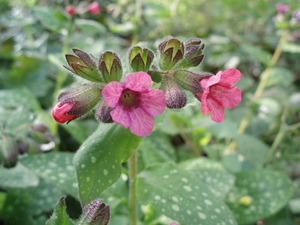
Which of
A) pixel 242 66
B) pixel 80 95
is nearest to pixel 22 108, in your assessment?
pixel 80 95

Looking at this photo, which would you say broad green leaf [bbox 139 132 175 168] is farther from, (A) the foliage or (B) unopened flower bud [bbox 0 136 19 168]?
(B) unopened flower bud [bbox 0 136 19 168]

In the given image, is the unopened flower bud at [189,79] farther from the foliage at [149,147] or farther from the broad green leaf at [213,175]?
the broad green leaf at [213,175]

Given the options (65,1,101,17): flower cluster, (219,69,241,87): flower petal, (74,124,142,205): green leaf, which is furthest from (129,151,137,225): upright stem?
(65,1,101,17): flower cluster

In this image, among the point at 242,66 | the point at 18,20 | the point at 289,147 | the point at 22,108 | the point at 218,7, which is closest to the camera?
the point at 22,108

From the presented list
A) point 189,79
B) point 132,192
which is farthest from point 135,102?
point 132,192

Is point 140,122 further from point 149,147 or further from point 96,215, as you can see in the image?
point 149,147

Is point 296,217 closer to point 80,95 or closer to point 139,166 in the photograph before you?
point 139,166
